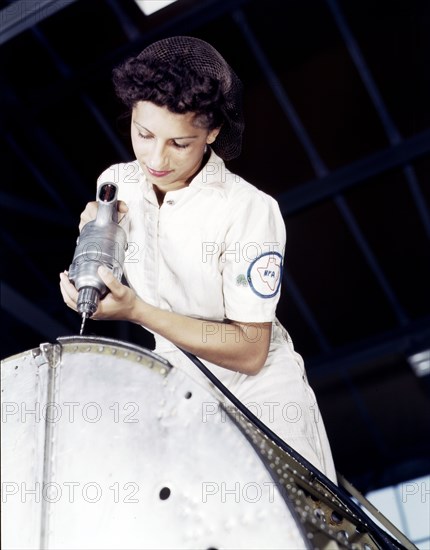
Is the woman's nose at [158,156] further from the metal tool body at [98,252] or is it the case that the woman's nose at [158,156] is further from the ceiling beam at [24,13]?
the ceiling beam at [24,13]

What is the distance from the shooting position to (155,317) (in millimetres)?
1358

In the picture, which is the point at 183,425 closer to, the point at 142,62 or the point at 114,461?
the point at 114,461

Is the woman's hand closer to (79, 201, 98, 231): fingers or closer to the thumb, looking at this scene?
the thumb

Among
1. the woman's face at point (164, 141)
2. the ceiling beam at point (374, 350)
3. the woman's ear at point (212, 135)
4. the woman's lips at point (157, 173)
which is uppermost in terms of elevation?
the ceiling beam at point (374, 350)

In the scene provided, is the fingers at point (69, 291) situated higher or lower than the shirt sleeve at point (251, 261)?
lower

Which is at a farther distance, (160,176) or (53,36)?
(53,36)

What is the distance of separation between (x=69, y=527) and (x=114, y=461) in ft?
0.41

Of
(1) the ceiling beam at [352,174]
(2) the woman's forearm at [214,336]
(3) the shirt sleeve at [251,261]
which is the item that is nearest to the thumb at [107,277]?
(2) the woman's forearm at [214,336]

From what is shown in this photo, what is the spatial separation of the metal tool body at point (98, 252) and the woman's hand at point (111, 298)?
0.04ft

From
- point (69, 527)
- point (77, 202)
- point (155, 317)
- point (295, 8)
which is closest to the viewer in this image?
point (69, 527)

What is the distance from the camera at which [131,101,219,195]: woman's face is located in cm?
152

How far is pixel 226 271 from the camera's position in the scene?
5.07 ft

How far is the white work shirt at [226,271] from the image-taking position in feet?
4.90

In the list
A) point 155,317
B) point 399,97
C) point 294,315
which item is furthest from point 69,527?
point 294,315
